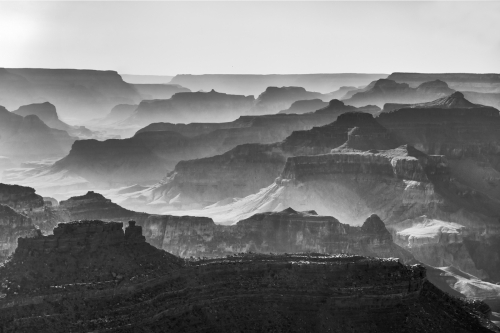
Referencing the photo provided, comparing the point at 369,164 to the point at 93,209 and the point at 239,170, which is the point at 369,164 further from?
the point at 93,209

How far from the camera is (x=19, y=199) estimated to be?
103m

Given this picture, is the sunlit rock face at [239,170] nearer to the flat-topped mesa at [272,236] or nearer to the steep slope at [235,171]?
the steep slope at [235,171]

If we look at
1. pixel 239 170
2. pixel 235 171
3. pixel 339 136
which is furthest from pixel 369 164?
pixel 235 171

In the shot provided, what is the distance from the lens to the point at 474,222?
14000 centimetres

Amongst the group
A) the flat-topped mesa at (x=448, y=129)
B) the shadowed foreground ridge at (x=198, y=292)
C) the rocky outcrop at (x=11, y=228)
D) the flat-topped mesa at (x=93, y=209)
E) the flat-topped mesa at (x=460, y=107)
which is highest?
the flat-topped mesa at (x=460, y=107)

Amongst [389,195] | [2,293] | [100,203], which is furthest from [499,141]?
[2,293]

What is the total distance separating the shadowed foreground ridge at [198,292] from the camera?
194 feet

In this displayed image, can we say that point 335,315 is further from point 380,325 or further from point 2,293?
point 2,293

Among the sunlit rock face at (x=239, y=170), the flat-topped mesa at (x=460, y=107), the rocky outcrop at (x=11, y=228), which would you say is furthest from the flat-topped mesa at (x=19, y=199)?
the flat-topped mesa at (x=460, y=107)

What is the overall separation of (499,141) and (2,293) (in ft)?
383

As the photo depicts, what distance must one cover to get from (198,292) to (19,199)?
135 feet

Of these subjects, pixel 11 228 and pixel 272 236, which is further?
pixel 272 236

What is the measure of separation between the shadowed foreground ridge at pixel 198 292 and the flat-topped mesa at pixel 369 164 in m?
75.4

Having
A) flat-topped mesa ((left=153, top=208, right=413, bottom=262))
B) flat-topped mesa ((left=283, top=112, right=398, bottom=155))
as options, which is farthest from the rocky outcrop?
flat-topped mesa ((left=283, top=112, right=398, bottom=155))
